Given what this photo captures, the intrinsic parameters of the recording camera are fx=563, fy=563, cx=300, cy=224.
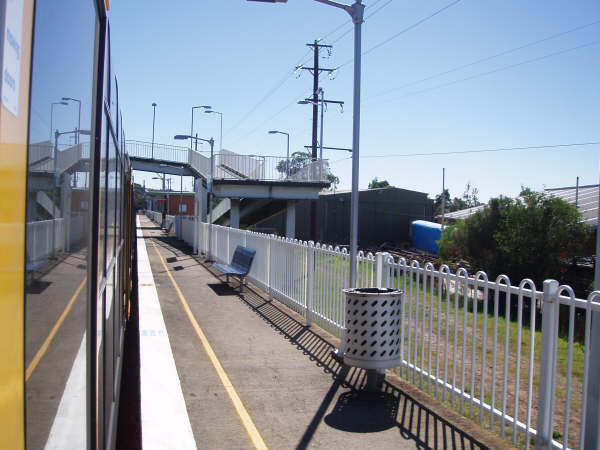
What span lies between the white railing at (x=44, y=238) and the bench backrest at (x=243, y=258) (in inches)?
442

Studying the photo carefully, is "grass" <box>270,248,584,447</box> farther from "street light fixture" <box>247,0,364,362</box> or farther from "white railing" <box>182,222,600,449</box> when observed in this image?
"street light fixture" <box>247,0,364,362</box>

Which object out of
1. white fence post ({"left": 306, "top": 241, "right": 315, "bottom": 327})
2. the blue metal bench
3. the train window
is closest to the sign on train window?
the train window

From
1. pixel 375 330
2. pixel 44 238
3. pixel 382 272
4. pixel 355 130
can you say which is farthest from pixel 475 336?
pixel 44 238

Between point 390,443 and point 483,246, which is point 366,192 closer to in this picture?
point 483,246

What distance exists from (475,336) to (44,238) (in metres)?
4.41

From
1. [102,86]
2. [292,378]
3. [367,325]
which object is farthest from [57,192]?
[292,378]

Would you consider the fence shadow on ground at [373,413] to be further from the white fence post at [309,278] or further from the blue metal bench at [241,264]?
the blue metal bench at [241,264]

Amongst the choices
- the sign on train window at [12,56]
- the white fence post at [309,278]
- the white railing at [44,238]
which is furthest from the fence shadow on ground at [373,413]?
the sign on train window at [12,56]

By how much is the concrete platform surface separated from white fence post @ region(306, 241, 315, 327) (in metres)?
0.23

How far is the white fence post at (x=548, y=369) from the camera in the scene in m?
4.13

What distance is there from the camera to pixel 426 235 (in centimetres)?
3791

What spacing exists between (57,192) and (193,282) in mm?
13269

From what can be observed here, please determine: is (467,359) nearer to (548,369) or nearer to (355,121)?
(355,121)

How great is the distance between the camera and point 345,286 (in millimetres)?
7945
